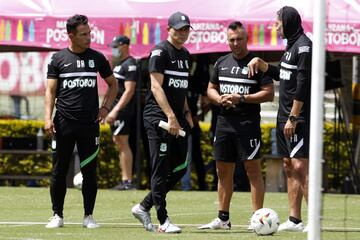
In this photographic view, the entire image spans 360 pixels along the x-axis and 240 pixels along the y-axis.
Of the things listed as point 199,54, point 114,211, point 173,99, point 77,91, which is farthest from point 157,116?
point 199,54

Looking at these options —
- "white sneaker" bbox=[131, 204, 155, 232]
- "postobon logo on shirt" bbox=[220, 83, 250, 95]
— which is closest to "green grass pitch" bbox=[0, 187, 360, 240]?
"white sneaker" bbox=[131, 204, 155, 232]

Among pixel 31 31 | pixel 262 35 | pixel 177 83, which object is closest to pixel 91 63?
pixel 177 83

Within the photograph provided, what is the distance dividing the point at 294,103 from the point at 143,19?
24.1 ft

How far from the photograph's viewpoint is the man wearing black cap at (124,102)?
18.3 m

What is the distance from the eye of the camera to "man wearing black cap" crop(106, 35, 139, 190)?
18344 millimetres

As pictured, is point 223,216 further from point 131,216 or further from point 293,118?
point 131,216

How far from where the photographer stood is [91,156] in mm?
12594

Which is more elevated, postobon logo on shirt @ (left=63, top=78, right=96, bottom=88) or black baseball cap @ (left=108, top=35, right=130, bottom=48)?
black baseball cap @ (left=108, top=35, right=130, bottom=48)

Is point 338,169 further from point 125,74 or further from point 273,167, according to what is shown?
point 125,74

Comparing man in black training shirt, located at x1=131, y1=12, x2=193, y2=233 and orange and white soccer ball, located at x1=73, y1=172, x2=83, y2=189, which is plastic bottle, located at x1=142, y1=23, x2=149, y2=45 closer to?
orange and white soccer ball, located at x1=73, y1=172, x2=83, y2=189

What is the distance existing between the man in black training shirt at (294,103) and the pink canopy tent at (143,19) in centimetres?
604

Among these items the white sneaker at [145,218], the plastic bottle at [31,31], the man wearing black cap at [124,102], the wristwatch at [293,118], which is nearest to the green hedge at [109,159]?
the man wearing black cap at [124,102]

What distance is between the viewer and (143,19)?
18.7 meters

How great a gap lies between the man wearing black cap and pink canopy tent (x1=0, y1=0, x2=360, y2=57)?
12.6 inches
